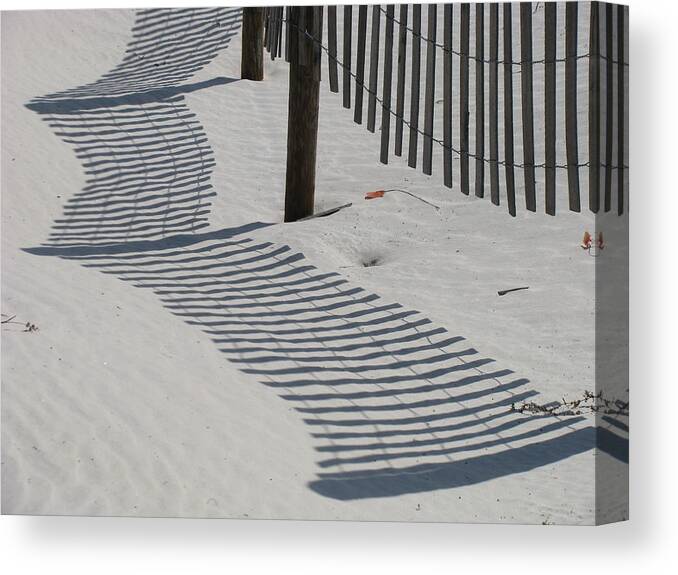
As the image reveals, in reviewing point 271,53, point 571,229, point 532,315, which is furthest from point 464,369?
point 271,53

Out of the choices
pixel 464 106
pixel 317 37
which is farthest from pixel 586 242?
pixel 317 37

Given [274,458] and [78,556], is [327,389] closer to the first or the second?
[274,458]

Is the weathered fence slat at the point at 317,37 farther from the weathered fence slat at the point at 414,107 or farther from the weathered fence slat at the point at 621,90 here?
the weathered fence slat at the point at 621,90

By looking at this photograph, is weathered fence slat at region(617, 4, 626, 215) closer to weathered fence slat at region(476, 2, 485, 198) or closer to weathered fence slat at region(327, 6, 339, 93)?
weathered fence slat at region(476, 2, 485, 198)

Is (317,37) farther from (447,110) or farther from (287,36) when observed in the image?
(447,110)

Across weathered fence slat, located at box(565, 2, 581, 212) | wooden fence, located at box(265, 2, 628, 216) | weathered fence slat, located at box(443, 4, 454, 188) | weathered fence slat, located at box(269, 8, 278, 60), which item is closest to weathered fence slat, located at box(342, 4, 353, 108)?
wooden fence, located at box(265, 2, 628, 216)

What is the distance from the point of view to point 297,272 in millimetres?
5984

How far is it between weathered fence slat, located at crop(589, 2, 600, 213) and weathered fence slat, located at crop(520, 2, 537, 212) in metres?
0.30

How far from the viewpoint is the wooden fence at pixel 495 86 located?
209 inches

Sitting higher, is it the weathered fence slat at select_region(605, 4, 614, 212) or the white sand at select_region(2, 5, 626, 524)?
the weathered fence slat at select_region(605, 4, 614, 212)

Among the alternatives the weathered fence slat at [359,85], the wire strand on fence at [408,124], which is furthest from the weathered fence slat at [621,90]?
the weathered fence slat at [359,85]

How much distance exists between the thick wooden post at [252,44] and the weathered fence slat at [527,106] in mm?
1339

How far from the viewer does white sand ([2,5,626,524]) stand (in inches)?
201

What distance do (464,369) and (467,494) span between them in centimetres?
61
